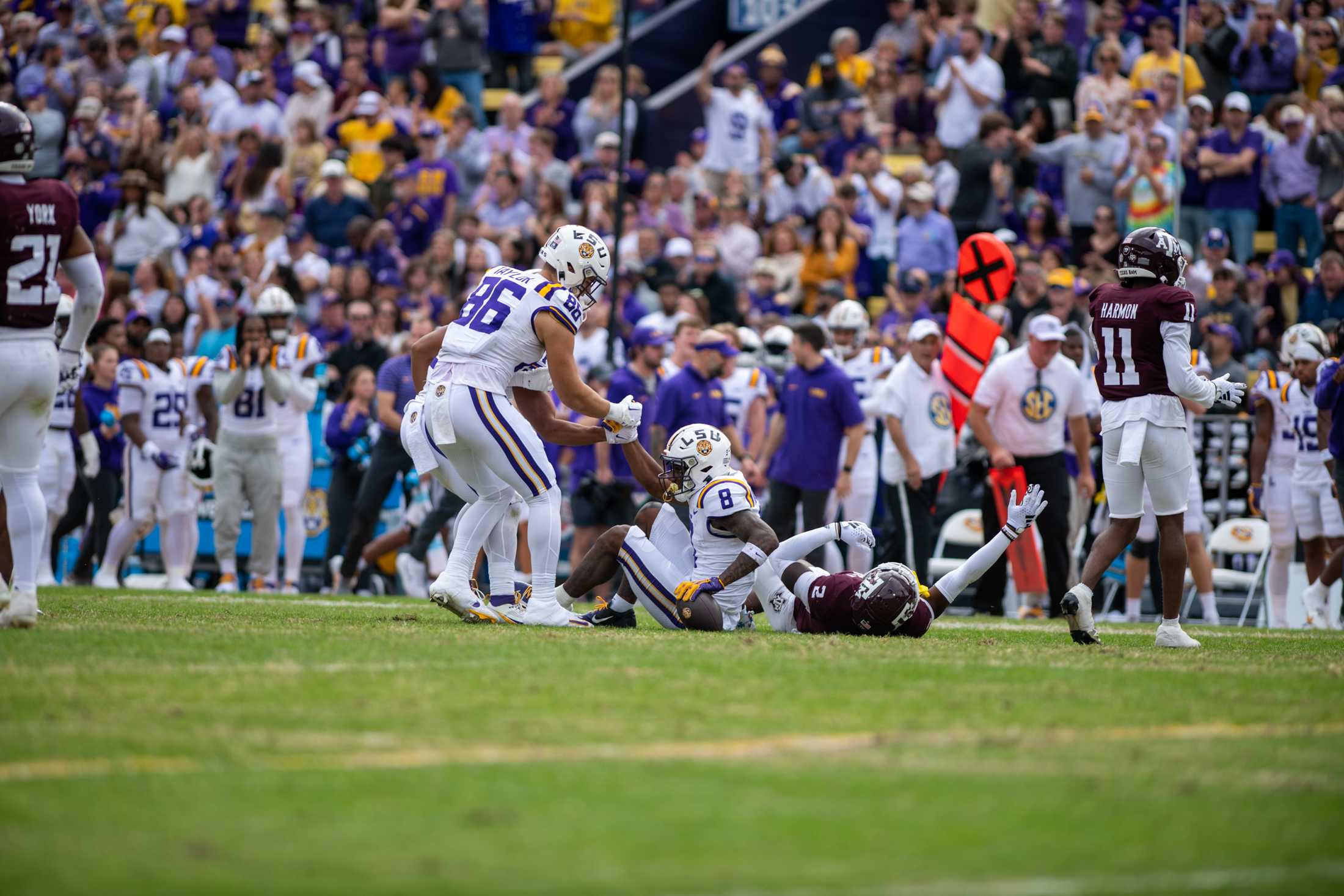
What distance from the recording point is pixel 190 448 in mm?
14711

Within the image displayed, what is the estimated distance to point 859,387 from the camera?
15.4 metres

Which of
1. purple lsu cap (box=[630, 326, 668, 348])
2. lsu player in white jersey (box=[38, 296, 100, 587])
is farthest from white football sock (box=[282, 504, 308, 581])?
purple lsu cap (box=[630, 326, 668, 348])

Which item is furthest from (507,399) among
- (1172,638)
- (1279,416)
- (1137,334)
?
(1279,416)

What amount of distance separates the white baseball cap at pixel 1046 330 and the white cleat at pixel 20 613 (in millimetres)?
7857

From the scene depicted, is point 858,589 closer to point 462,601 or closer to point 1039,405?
point 462,601

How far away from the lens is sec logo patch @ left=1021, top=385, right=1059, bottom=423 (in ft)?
42.2

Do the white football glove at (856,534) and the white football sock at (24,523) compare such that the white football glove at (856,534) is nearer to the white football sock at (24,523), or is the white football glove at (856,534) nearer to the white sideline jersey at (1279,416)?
the white football sock at (24,523)

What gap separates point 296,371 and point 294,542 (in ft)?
5.08

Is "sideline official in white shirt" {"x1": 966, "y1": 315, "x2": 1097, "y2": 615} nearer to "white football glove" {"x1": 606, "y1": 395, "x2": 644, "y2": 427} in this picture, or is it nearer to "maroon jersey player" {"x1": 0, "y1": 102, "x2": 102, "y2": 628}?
"white football glove" {"x1": 606, "y1": 395, "x2": 644, "y2": 427}

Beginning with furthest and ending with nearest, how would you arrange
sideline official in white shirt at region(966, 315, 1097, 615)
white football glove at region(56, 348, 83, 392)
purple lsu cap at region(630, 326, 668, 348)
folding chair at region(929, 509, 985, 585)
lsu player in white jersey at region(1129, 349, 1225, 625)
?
folding chair at region(929, 509, 985, 585), purple lsu cap at region(630, 326, 668, 348), lsu player in white jersey at region(1129, 349, 1225, 625), sideline official in white shirt at region(966, 315, 1097, 615), white football glove at region(56, 348, 83, 392)

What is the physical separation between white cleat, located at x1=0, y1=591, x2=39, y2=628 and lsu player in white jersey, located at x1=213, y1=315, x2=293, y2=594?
6.61 metres

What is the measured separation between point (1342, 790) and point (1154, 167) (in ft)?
43.7

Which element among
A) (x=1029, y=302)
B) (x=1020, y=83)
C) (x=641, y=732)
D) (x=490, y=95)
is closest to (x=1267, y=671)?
(x=641, y=732)

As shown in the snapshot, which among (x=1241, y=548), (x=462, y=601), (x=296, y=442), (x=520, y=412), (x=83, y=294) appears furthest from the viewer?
(x=296, y=442)
